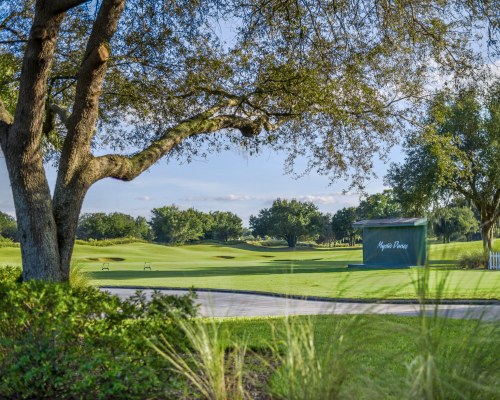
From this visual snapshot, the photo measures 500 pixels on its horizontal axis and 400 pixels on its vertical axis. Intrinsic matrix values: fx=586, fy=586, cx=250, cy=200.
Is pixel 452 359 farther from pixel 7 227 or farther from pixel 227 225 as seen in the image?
pixel 227 225

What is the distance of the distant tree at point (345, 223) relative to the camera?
70.1 meters

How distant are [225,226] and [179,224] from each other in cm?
703

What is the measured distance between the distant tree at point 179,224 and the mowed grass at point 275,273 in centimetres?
917

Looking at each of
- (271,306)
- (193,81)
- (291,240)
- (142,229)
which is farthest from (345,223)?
(193,81)

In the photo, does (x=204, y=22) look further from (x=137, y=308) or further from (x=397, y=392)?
(x=397, y=392)

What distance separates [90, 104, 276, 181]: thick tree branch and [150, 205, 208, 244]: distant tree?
60763mm

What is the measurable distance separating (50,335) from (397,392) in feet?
9.23

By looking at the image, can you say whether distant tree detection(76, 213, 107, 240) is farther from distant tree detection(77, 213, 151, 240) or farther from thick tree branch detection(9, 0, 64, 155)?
thick tree branch detection(9, 0, 64, 155)

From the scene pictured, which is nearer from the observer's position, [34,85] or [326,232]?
[34,85]

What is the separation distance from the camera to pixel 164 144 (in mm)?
9492

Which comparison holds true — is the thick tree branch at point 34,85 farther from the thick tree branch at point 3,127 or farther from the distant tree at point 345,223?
the distant tree at point 345,223

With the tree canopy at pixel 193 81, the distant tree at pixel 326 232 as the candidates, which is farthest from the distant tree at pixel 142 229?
the tree canopy at pixel 193 81

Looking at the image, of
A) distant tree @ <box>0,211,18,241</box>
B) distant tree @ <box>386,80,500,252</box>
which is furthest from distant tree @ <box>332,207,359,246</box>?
distant tree @ <box>386,80,500,252</box>

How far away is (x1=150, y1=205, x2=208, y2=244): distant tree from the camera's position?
72.1 metres
